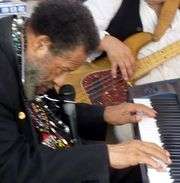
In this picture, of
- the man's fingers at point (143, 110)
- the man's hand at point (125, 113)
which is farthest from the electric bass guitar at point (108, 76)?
the man's fingers at point (143, 110)

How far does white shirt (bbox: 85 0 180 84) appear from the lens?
7.43ft

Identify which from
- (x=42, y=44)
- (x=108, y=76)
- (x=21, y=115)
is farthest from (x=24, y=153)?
(x=108, y=76)

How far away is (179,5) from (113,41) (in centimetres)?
38

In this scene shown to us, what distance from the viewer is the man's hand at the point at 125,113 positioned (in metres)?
1.73

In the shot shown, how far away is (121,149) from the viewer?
142 cm

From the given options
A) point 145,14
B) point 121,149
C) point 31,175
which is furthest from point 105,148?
point 145,14

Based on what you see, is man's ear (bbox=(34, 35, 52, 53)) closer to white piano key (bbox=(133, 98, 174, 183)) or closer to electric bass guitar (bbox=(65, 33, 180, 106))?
white piano key (bbox=(133, 98, 174, 183))

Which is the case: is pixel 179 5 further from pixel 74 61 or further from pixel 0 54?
pixel 0 54

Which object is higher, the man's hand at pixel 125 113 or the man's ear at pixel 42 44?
the man's ear at pixel 42 44

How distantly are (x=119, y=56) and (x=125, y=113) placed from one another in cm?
46

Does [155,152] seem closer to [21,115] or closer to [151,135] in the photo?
[151,135]

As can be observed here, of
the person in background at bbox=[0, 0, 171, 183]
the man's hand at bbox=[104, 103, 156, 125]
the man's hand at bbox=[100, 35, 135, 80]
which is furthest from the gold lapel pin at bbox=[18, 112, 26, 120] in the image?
the man's hand at bbox=[100, 35, 135, 80]

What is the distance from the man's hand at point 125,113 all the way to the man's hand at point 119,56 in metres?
0.34

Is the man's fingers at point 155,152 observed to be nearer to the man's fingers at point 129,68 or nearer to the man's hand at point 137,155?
the man's hand at point 137,155
